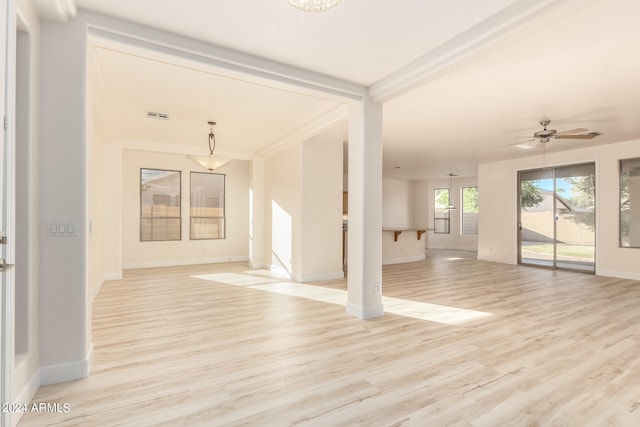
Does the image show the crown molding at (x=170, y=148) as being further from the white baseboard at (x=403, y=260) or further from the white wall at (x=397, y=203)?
the white wall at (x=397, y=203)

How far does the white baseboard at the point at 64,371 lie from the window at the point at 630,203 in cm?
856

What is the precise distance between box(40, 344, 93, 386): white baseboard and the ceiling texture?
2.41 m

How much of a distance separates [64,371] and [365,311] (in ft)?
8.84

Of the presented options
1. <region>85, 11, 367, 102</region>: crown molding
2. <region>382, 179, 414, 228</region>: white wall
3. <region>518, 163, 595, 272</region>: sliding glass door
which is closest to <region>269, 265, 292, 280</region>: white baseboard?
<region>85, 11, 367, 102</region>: crown molding

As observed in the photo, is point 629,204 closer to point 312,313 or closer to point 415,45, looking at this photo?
point 415,45

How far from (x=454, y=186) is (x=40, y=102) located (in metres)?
11.6

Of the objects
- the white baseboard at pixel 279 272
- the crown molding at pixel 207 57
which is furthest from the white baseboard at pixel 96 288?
the crown molding at pixel 207 57

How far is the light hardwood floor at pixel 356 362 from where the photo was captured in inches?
72.1

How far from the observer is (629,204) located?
597cm

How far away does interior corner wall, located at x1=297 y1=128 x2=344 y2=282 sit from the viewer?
552 centimetres

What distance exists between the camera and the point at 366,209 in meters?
3.56

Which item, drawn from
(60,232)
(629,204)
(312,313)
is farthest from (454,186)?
(60,232)

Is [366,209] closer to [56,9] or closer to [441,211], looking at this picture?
[56,9]

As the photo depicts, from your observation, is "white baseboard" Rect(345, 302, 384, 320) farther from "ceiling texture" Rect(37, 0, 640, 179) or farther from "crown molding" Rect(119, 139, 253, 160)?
"crown molding" Rect(119, 139, 253, 160)
